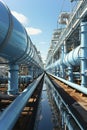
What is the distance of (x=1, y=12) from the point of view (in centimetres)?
317

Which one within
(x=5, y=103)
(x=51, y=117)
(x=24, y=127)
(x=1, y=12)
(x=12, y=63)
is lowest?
(x=51, y=117)

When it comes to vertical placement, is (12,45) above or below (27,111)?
above

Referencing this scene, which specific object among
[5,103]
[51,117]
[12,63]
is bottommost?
[51,117]

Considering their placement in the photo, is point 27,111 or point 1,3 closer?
point 1,3

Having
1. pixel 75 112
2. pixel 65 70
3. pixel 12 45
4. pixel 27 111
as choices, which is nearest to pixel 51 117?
pixel 27 111

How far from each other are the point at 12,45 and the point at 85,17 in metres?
7.17

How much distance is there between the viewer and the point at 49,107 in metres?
13.3

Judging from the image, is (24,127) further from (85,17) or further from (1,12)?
(85,17)

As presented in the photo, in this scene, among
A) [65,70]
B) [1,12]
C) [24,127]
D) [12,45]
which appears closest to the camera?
[1,12]

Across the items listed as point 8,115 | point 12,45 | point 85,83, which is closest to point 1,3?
point 12,45

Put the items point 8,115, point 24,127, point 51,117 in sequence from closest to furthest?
point 8,115
point 24,127
point 51,117

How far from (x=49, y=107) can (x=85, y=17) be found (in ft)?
18.3

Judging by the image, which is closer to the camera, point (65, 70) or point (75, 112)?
point (75, 112)

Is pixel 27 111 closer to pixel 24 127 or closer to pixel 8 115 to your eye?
pixel 24 127
